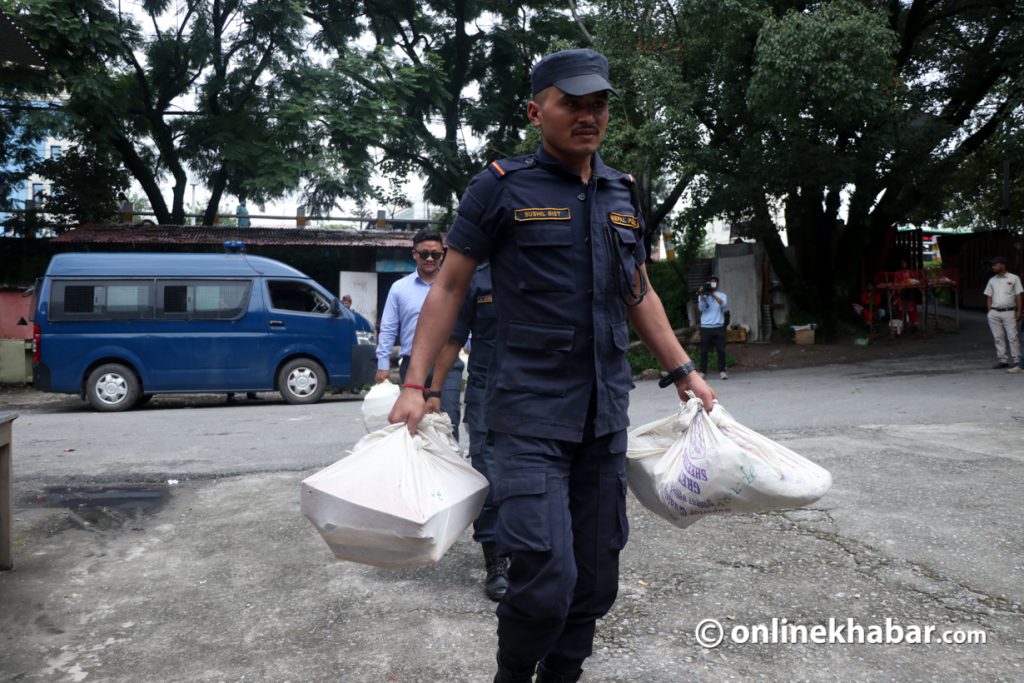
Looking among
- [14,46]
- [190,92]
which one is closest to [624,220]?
[14,46]

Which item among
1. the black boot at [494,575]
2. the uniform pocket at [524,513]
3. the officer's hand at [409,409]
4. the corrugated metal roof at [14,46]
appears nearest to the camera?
the uniform pocket at [524,513]

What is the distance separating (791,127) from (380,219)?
11.5m

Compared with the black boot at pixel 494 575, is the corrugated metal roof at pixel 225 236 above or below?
above

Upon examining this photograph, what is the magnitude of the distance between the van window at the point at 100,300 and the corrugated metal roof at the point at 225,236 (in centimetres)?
658

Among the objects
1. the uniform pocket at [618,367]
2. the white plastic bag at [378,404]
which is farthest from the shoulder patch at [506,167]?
the white plastic bag at [378,404]

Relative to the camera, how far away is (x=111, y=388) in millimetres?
12562

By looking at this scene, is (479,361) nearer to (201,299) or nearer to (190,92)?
(201,299)

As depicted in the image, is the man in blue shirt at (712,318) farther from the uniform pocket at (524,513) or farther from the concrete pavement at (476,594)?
the uniform pocket at (524,513)

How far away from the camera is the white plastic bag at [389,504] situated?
2482 millimetres

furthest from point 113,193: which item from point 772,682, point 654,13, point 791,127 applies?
point 772,682

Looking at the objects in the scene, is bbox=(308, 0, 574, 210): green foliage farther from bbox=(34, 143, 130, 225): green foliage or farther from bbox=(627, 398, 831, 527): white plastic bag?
bbox=(627, 398, 831, 527): white plastic bag

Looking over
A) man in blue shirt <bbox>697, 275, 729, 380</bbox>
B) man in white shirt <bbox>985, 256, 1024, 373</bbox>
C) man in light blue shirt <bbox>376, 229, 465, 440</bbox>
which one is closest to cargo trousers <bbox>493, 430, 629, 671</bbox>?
man in light blue shirt <bbox>376, 229, 465, 440</bbox>

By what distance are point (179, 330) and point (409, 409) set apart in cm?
1100

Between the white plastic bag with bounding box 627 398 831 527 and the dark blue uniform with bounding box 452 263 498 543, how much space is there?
1304 millimetres
